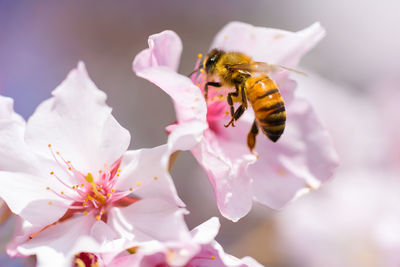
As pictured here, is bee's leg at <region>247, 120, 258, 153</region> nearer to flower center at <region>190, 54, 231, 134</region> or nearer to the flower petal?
flower center at <region>190, 54, 231, 134</region>

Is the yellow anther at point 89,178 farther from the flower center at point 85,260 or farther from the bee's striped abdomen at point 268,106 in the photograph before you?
the bee's striped abdomen at point 268,106

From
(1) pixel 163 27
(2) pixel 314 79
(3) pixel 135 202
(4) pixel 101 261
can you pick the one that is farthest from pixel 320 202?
(1) pixel 163 27

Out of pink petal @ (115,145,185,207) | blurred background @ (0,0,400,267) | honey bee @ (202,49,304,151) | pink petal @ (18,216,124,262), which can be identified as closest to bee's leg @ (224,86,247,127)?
honey bee @ (202,49,304,151)

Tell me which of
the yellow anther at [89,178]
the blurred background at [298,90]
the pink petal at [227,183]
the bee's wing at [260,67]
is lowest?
the blurred background at [298,90]

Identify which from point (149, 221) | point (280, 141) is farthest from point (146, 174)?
point (280, 141)

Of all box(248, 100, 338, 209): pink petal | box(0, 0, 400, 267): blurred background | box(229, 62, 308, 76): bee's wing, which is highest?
box(229, 62, 308, 76): bee's wing

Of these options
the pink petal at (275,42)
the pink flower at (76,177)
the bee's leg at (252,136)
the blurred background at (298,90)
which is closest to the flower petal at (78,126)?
the pink flower at (76,177)

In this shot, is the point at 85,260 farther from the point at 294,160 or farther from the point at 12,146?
the point at 294,160

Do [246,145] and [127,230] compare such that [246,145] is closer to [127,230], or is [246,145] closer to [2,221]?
[127,230]
